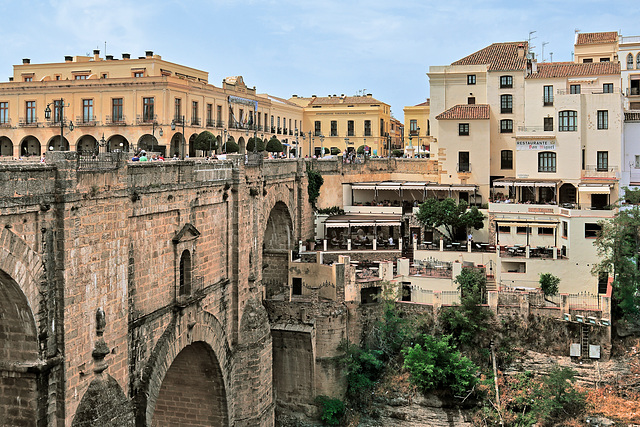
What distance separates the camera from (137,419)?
16375 mm

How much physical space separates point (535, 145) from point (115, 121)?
76.1 ft

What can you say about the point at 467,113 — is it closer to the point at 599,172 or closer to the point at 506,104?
the point at 506,104

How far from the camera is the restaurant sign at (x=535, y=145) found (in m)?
37.4

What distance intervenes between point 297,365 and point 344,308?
10.1ft

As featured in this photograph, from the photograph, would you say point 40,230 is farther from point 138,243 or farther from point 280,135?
point 280,135

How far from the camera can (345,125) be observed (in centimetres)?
6122

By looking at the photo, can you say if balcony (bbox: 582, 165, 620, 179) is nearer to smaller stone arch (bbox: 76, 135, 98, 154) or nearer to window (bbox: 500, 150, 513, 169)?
window (bbox: 500, 150, 513, 169)

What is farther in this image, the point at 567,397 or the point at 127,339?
the point at 567,397

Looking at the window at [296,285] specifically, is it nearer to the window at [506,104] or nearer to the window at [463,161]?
the window at [463,161]

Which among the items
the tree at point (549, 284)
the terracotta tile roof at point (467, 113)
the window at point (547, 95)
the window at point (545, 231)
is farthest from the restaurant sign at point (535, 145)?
the tree at point (549, 284)

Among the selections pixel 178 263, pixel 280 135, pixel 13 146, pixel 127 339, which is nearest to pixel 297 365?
pixel 178 263

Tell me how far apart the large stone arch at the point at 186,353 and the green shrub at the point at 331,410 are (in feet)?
17.9

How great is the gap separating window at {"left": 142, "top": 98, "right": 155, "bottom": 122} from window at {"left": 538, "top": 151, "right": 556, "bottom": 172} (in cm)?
2161

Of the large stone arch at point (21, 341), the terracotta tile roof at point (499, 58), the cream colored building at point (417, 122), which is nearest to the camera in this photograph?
the large stone arch at point (21, 341)
